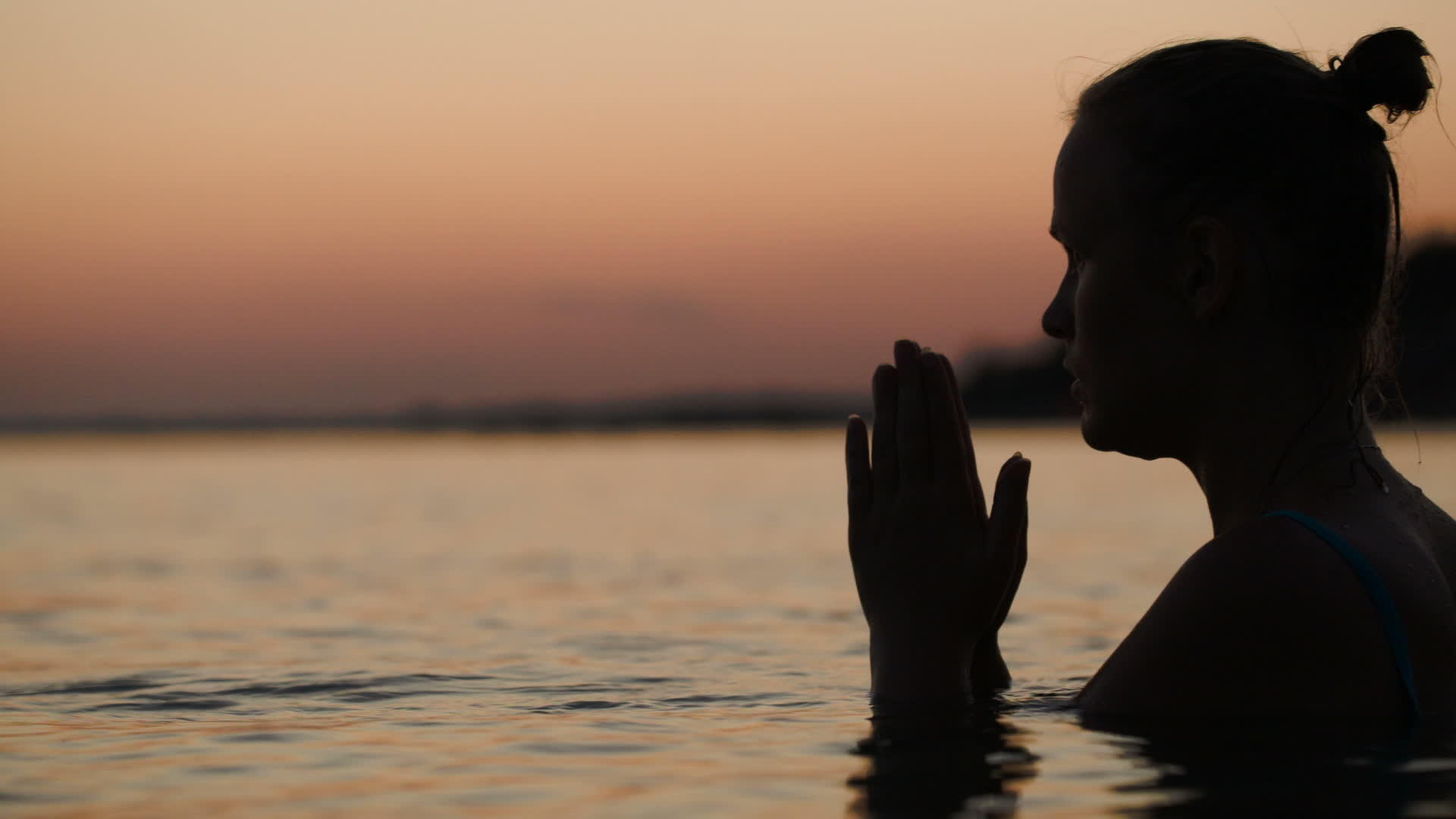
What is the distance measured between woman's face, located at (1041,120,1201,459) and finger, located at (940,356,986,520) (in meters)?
0.26

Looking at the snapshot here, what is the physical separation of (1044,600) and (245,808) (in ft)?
20.2

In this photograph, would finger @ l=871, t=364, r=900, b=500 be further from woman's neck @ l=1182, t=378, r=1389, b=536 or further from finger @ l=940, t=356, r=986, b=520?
woman's neck @ l=1182, t=378, r=1389, b=536

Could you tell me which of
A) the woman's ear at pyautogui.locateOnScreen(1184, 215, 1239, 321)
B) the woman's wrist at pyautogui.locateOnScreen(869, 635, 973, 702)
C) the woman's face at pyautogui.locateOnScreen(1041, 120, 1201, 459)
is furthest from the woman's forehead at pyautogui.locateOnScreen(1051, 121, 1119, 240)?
the woman's wrist at pyautogui.locateOnScreen(869, 635, 973, 702)

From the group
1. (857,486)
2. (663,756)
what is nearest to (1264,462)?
(857,486)

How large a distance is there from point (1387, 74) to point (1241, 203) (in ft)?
1.18

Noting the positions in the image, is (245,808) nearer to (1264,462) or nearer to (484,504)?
(1264,462)

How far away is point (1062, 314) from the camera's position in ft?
10.00

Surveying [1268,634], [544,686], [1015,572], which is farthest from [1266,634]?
[544,686]

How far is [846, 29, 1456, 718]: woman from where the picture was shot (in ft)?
8.70

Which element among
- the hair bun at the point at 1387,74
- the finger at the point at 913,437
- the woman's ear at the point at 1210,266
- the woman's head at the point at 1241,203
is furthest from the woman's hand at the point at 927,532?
the hair bun at the point at 1387,74

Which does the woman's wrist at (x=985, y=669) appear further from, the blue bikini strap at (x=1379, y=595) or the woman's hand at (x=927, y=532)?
the blue bikini strap at (x=1379, y=595)

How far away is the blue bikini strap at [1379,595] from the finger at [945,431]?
647 mm

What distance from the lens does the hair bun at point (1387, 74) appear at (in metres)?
2.77

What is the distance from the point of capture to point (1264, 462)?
112 inches
